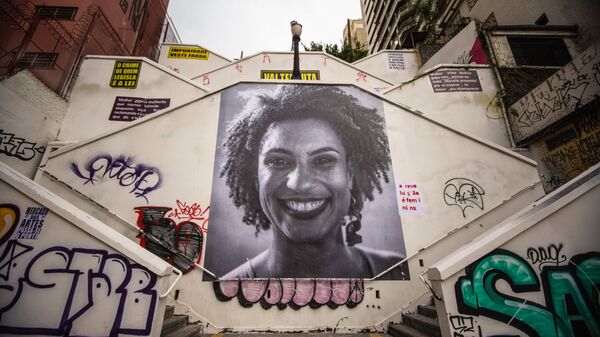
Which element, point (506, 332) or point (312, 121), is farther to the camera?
point (312, 121)

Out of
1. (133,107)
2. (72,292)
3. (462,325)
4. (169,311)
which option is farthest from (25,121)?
(462,325)

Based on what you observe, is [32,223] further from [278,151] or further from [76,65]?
[76,65]

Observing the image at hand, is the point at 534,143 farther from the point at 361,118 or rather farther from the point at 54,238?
the point at 54,238

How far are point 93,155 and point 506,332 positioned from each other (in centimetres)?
853

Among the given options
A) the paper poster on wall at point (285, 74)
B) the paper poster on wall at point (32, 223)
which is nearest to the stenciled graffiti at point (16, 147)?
the paper poster on wall at point (32, 223)

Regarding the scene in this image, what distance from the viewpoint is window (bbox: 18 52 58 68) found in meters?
7.65

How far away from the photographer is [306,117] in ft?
22.1

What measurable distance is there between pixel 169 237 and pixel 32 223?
2467 millimetres

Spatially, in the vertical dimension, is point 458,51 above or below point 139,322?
above

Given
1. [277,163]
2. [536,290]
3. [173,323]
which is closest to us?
[536,290]

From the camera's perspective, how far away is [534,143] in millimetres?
7988

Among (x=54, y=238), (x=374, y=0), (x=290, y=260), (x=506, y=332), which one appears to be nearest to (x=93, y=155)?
(x=54, y=238)

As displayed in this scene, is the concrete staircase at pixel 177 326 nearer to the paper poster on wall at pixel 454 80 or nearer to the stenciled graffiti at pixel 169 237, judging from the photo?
the stenciled graffiti at pixel 169 237

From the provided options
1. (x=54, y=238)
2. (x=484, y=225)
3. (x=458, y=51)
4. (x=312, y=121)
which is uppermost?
(x=458, y=51)
